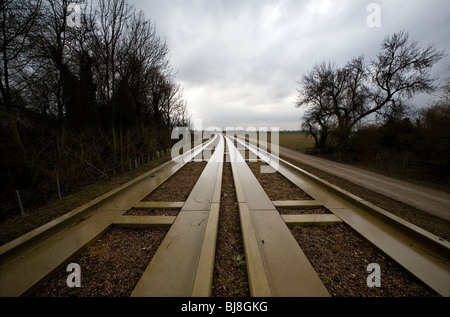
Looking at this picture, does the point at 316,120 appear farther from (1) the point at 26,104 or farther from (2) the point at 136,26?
(1) the point at 26,104

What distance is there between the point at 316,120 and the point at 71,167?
27246 millimetres

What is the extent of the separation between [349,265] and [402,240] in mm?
1442

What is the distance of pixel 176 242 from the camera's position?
264 cm

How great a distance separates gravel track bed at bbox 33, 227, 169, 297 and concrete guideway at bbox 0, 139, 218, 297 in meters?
0.14

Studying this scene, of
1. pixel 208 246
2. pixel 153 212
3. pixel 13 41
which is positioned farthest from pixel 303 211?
pixel 13 41

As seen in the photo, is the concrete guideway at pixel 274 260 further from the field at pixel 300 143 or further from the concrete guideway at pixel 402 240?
the field at pixel 300 143

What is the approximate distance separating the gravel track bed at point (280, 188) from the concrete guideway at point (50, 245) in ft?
13.1

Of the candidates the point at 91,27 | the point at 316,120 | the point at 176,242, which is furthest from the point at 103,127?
the point at 316,120

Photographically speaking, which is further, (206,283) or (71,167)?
(71,167)

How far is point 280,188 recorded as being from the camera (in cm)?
540

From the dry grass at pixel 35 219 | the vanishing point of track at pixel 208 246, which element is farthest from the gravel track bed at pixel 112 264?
the dry grass at pixel 35 219

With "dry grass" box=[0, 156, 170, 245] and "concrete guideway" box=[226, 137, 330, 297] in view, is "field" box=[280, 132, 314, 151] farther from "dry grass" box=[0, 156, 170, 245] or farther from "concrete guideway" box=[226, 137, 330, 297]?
"dry grass" box=[0, 156, 170, 245]

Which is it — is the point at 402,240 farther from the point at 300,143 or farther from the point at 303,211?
the point at 300,143

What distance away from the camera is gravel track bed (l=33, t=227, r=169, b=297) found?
72.9 inches
